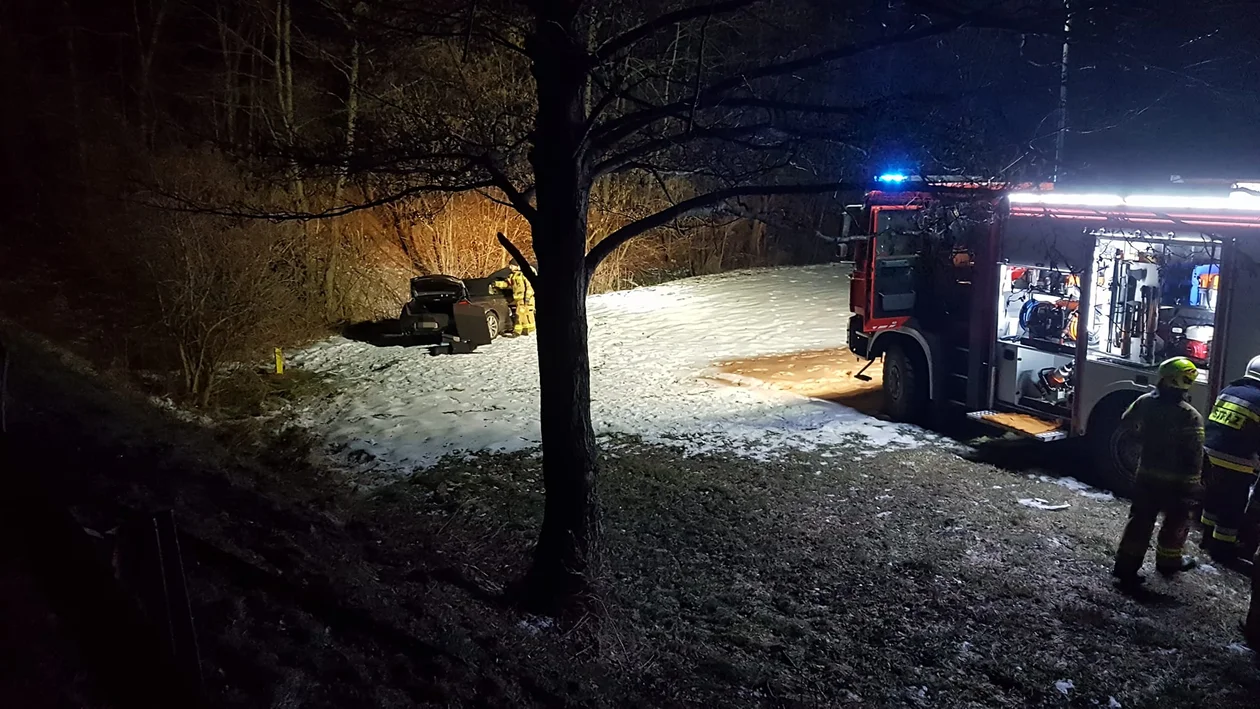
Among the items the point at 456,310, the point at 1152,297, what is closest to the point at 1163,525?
the point at 1152,297

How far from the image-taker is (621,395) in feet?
39.3

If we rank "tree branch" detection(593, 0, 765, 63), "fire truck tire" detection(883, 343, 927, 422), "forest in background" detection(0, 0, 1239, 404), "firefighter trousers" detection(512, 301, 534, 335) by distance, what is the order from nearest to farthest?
"tree branch" detection(593, 0, 765, 63) → "forest in background" detection(0, 0, 1239, 404) → "fire truck tire" detection(883, 343, 927, 422) → "firefighter trousers" detection(512, 301, 534, 335)

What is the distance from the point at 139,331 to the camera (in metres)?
12.2

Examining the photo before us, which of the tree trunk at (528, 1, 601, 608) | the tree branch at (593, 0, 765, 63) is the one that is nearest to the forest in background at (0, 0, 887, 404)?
the tree trunk at (528, 1, 601, 608)

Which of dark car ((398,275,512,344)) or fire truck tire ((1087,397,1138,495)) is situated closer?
fire truck tire ((1087,397,1138,495))

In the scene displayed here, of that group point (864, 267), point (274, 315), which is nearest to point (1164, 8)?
point (864, 267)

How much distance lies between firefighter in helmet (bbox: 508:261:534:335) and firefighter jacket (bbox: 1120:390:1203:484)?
40.2ft

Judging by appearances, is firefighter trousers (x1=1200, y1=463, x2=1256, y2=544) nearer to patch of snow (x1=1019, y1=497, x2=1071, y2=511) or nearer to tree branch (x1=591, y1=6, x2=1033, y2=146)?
patch of snow (x1=1019, y1=497, x2=1071, y2=511)

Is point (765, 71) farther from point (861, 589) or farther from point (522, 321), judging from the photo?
point (522, 321)

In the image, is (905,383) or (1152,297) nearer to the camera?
(1152,297)

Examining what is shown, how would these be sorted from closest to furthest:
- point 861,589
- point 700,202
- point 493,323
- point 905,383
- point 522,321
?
point 700,202 < point 861,589 < point 905,383 < point 493,323 < point 522,321

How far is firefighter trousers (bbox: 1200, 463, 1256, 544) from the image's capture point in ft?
20.3

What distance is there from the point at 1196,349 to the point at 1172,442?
1994 mm

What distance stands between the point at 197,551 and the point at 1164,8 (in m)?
5.77
